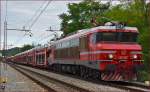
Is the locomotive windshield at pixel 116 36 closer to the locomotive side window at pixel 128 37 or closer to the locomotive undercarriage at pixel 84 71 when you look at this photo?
the locomotive side window at pixel 128 37

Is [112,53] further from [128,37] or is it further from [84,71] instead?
[84,71]

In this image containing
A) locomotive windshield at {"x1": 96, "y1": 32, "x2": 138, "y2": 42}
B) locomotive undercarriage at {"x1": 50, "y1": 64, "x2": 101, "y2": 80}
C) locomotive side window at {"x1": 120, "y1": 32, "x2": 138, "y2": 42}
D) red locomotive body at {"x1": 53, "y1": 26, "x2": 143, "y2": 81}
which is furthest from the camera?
locomotive undercarriage at {"x1": 50, "y1": 64, "x2": 101, "y2": 80}

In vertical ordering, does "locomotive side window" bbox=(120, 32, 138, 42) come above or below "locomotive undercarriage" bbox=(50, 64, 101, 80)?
above

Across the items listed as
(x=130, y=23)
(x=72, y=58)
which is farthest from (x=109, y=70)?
(x=130, y=23)

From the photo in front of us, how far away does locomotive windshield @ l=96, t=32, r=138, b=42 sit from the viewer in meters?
25.7

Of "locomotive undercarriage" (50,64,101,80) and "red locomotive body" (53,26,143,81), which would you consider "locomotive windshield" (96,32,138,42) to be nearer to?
"red locomotive body" (53,26,143,81)

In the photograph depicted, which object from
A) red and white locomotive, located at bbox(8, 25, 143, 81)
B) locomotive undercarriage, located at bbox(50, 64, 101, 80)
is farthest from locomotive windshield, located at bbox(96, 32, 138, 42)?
locomotive undercarriage, located at bbox(50, 64, 101, 80)

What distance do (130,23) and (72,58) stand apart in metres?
10.1

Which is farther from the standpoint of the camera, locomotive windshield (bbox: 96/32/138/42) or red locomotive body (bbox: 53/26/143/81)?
locomotive windshield (bbox: 96/32/138/42)

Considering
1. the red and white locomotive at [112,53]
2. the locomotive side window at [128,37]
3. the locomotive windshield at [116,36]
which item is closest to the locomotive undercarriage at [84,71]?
the red and white locomotive at [112,53]

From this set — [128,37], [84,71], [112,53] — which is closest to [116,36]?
[128,37]

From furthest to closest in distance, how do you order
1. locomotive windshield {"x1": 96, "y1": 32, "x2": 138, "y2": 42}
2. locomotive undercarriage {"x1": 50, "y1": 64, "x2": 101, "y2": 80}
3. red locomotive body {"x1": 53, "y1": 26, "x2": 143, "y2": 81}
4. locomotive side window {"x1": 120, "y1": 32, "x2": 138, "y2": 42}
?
locomotive undercarriage {"x1": 50, "y1": 64, "x2": 101, "y2": 80} → locomotive side window {"x1": 120, "y1": 32, "x2": 138, "y2": 42} → locomotive windshield {"x1": 96, "y1": 32, "x2": 138, "y2": 42} → red locomotive body {"x1": 53, "y1": 26, "x2": 143, "y2": 81}

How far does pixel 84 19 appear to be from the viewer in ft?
251

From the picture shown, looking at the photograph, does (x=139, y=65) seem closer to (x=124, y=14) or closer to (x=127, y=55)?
(x=127, y=55)
